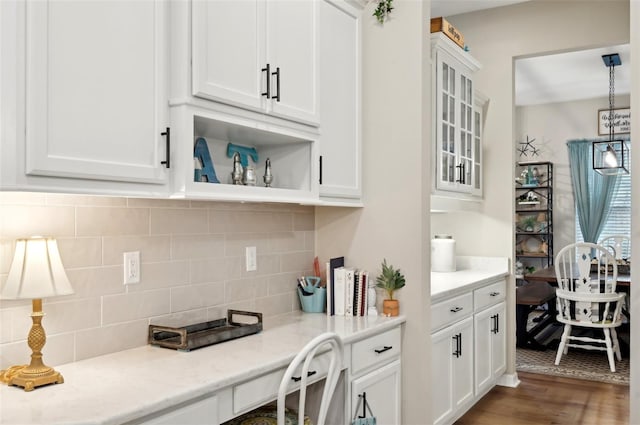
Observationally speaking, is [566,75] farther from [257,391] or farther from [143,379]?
[143,379]

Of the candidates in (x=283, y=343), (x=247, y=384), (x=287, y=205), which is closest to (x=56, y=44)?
(x=247, y=384)

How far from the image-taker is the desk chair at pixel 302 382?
181 centimetres

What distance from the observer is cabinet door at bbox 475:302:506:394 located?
3.81 meters

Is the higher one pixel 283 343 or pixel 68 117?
pixel 68 117

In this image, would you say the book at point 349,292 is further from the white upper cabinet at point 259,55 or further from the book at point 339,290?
the white upper cabinet at point 259,55

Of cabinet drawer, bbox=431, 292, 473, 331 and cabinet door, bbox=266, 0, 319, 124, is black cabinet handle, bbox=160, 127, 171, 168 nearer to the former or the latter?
cabinet door, bbox=266, 0, 319, 124

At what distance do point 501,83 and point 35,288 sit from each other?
3.81 meters

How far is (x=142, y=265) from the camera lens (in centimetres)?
211

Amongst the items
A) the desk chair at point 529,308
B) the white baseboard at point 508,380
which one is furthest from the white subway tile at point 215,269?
the desk chair at point 529,308

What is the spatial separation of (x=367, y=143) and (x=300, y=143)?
0.49 m

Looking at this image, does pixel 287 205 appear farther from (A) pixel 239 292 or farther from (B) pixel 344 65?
(B) pixel 344 65

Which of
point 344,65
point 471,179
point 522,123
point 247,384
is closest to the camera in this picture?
point 247,384

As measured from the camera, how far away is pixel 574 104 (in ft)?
26.5

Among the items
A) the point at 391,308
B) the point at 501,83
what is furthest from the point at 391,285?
the point at 501,83
